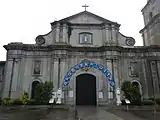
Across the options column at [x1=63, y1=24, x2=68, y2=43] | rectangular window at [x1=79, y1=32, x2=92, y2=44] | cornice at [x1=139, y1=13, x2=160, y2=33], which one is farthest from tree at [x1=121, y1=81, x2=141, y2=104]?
cornice at [x1=139, y1=13, x2=160, y2=33]

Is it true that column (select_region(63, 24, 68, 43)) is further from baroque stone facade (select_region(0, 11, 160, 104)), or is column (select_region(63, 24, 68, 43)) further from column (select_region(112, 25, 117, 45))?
column (select_region(112, 25, 117, 45))

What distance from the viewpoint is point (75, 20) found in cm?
2152

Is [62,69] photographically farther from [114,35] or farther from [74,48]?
Result: [114,35]

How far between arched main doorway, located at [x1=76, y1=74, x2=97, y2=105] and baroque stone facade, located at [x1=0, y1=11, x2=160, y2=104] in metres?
0.57

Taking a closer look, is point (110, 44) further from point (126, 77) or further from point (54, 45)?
point (54, 45)

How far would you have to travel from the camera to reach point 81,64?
18812 millimetres

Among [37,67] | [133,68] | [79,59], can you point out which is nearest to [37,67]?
[37,67]

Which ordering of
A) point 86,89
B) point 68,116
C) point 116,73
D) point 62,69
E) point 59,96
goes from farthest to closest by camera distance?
point 86,89
point 116,73
point 62,69
point 59,96
point 68,116

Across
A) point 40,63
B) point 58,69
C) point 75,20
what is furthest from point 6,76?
point 75,20

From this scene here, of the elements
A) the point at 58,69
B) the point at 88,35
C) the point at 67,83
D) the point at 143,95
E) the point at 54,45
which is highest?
the point at 88,35

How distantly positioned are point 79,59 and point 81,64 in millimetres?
858

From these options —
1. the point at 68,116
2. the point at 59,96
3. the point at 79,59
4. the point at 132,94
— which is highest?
the point at 79,59

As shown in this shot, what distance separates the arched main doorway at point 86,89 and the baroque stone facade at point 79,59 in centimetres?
57

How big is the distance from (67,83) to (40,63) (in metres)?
4.19
